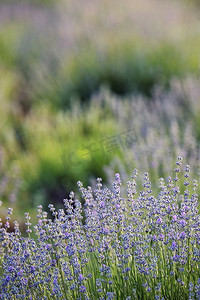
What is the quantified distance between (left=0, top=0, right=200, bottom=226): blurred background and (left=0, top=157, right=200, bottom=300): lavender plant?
4.50ft

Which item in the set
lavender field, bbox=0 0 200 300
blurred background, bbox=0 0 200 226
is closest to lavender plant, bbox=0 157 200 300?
lavender field, bbox=0 0 200 300

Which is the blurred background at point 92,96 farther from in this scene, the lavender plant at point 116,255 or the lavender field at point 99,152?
the lavender plant at point 116,255

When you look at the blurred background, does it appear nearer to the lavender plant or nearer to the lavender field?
the lavender field

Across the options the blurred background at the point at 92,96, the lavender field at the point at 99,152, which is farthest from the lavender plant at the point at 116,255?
the blurred background at the point at 92,96

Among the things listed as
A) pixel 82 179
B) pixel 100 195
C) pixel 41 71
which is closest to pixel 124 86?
pixel 41 71

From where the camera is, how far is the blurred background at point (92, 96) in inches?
178

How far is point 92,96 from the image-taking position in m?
6.35

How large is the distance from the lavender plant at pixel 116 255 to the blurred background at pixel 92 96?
1371 mm

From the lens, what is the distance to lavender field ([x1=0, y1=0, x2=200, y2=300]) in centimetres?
214

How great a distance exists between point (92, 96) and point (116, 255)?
170 inches

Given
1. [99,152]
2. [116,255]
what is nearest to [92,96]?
[99,152]

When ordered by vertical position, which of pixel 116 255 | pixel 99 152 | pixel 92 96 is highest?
pixel 92 96

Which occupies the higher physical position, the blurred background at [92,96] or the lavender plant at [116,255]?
the blurred background at [92,96]

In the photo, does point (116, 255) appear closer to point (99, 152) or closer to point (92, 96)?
point (99, 152)
